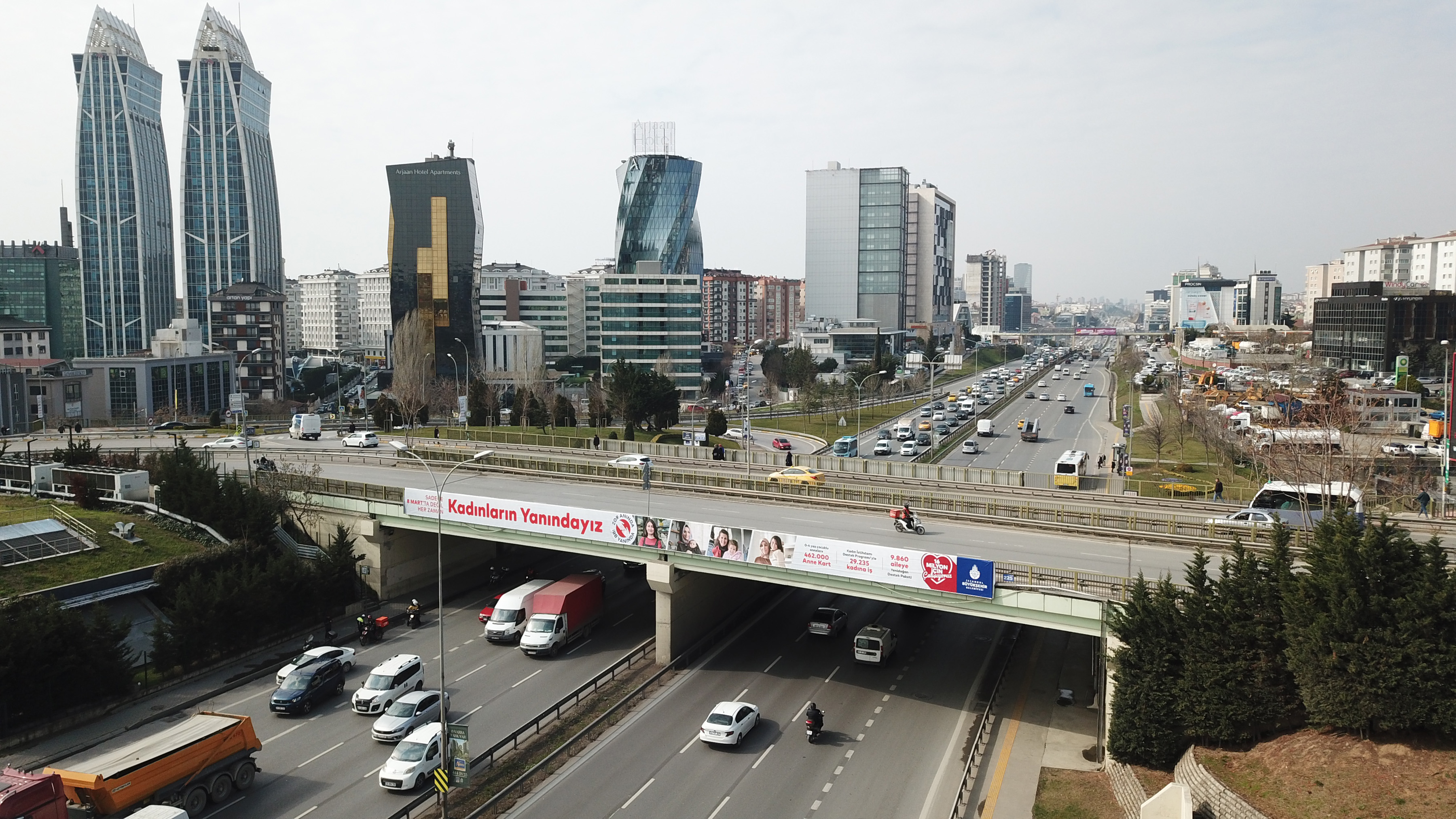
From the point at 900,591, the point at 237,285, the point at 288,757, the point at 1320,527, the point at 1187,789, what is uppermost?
the point at 237,285

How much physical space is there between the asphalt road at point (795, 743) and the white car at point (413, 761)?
310cm

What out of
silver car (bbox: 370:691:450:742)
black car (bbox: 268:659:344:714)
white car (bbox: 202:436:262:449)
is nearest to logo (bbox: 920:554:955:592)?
silver car (bbox: 370:691:450:742)

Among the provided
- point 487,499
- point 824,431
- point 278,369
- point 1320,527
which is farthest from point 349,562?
point 278,369

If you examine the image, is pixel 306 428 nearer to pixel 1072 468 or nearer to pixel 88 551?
pixel 88 551

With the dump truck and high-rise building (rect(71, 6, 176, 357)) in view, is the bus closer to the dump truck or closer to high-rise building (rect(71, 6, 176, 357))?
the dump truck

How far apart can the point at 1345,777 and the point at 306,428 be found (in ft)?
227

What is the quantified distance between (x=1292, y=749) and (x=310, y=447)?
205 ft

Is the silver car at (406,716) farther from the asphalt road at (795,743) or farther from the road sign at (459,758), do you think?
the asphalt road at (795,743)


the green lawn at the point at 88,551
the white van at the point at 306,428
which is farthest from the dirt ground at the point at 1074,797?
the white van at the point at 306,428

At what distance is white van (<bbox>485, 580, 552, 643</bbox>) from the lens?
3853 cm

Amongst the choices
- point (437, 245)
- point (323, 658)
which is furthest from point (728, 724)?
point (437, 245)

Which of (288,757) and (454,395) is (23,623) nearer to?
(288,757)

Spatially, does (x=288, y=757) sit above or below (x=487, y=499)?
below

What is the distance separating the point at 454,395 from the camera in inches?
4067
